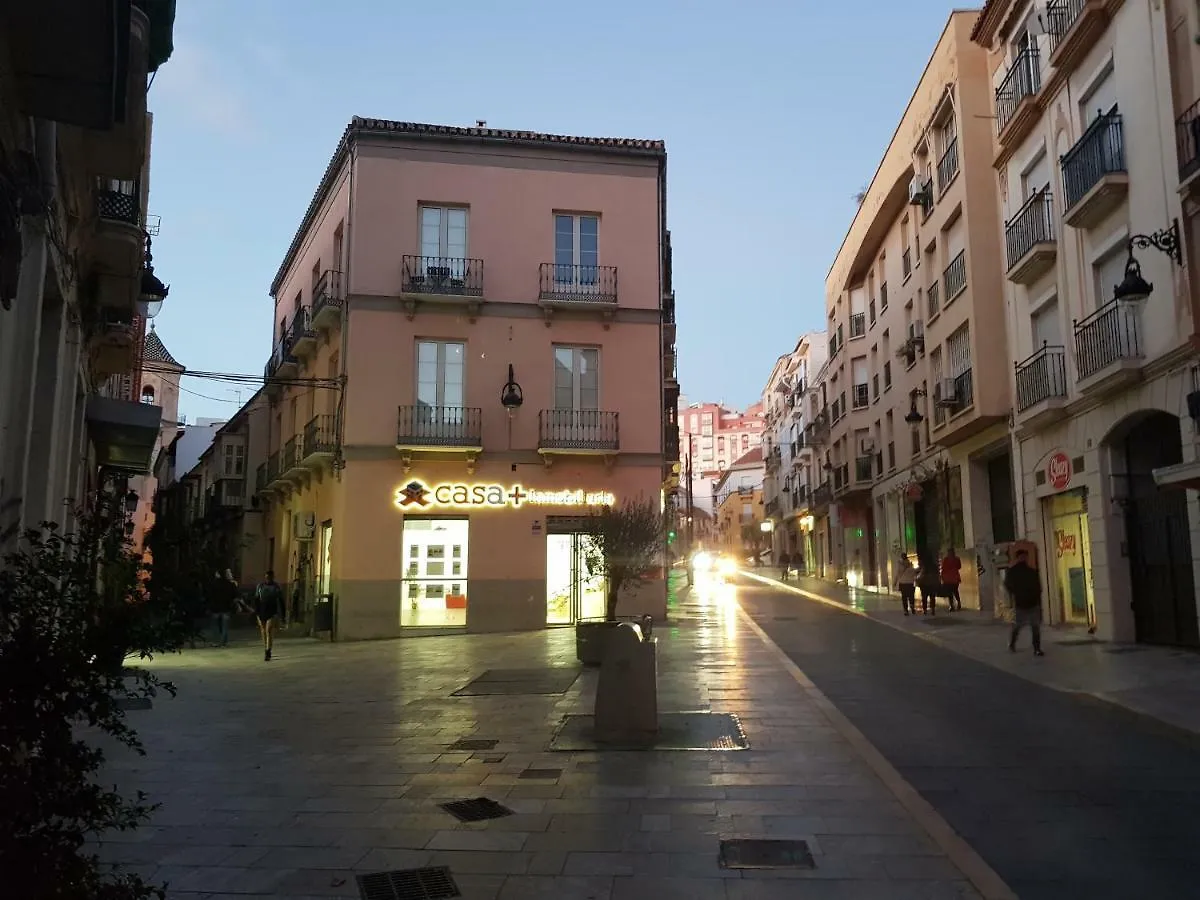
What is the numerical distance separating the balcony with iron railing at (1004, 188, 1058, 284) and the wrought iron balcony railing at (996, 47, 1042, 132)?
215 cm

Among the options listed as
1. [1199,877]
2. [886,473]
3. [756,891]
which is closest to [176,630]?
[756,891]

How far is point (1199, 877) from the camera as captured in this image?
501 centimetres

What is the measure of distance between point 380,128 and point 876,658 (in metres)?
17.0

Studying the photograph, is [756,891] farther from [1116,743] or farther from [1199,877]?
[1116,743]

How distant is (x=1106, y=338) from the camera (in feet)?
54.7

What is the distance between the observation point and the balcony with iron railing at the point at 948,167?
82.2 ft

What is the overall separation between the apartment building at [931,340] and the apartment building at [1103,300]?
6.36 feet

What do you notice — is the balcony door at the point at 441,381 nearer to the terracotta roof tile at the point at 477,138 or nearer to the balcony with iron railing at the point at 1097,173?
the terracotta roof tile at the point at 477,138

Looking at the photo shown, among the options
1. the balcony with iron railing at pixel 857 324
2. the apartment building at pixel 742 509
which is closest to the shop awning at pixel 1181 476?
the balcony with iron railing at pixel 857 324

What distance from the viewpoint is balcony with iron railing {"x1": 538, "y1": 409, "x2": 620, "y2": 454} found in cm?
2297

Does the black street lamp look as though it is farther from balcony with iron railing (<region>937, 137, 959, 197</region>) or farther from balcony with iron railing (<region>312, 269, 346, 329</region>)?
balcony with iron railing (<region>312, 269, 346, 329</region>)

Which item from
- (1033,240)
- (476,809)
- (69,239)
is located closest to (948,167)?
(1033,240)

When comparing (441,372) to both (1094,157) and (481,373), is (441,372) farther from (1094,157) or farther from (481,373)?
(1094,157)

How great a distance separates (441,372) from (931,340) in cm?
1479
